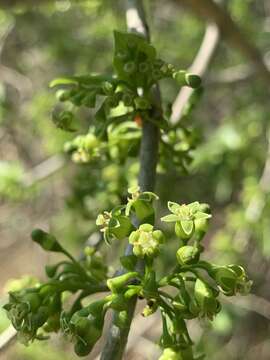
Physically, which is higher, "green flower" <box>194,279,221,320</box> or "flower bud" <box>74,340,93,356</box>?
"flower bud" <box>74,340,93,356</box>

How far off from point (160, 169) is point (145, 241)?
2.58 feet

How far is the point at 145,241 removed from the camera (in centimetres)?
138

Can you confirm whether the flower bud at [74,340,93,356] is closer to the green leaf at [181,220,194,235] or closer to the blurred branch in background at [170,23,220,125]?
the green leaf at [181,220,194,235]

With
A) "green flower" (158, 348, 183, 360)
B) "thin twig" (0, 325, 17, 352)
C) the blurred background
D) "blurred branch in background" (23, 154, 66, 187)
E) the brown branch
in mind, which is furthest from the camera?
"blurred branch in background" (23, 154, 66, 187)

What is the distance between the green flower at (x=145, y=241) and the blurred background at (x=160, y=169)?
73 centimetres

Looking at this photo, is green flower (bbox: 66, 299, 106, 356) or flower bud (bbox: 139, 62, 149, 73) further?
flower bud (bbox: 139, 62, 149, 73)

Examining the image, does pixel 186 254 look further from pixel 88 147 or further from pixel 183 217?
pixel 88 147

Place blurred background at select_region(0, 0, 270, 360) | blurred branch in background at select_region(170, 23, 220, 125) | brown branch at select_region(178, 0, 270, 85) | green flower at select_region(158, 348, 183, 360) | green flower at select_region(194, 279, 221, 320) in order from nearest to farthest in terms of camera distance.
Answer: green flower at select_region(194, 279, 221, 320) < green flower at select_region(158, 348, 183, 360) < blurred branch in background at select_region(170, 23, 220, 125) < brown branch at select_region(178, 0, 270, 85) < blurred background at select_region(0, 0, 270, 360)

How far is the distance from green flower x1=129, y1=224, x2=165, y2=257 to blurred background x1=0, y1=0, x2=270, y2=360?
727 mm

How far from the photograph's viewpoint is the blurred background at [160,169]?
11.5ft

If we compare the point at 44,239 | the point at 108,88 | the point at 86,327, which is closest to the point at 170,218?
the point at 86,327

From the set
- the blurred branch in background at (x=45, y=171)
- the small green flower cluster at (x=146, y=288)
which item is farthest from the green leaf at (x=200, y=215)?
the blurred branch in background at (x=45, y=171)

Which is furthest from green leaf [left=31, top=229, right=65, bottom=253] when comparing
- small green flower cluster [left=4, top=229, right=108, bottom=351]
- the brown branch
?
the brown branch

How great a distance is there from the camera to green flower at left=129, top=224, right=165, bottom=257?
4.53ft
